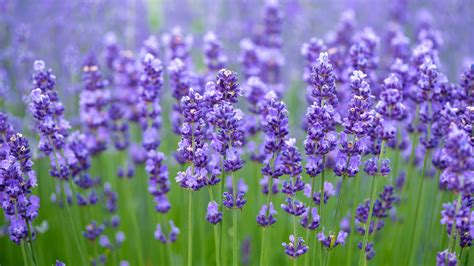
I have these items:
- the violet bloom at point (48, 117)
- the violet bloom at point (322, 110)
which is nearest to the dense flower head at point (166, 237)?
the violet bloom at point (48, 117)

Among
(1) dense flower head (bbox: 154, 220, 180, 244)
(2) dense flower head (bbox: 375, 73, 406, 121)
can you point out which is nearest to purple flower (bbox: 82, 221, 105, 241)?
(1) dense flower head (bbox: 154, 220, 180, 244)

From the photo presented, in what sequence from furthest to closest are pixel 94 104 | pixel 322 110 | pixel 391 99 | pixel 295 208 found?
pixel 94 104
pixel 391 99
pixel 295 208
pixel 322 110

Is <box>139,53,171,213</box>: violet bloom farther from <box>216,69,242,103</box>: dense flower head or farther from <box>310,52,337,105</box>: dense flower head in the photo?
<box>310,52,337,105</box>: dense flower head

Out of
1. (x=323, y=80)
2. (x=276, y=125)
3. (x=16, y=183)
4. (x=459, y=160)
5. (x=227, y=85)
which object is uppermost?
(x=323, y=80)

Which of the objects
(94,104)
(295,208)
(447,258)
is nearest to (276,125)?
(295,208)

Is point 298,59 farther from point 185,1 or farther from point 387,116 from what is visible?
point 387,116

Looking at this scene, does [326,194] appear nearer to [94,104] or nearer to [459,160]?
[459,160]
